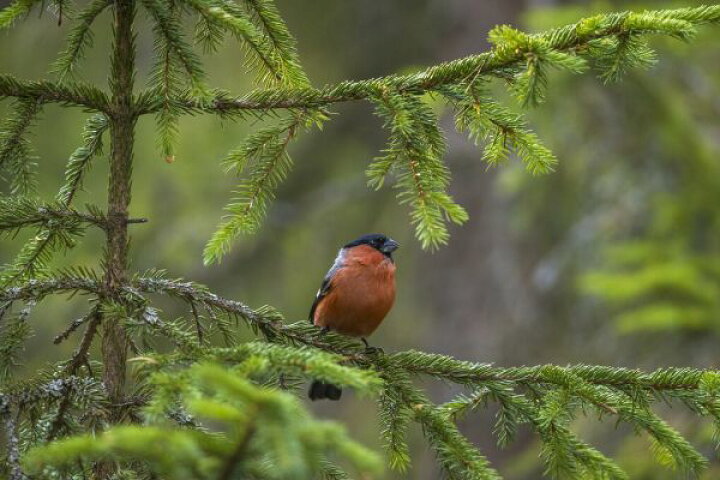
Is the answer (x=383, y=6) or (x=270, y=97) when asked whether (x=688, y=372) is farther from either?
(x=383, y=6)

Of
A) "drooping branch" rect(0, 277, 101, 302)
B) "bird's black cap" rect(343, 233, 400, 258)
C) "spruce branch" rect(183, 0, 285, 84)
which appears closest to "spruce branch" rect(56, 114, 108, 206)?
"drooping branch" rect(0, 277, 101, 302)

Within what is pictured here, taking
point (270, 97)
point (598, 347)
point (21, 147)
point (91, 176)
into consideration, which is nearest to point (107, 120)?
point (21, 147)

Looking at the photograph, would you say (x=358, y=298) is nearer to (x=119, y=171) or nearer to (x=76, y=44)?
(x=119, y=171)

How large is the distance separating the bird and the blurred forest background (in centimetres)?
181

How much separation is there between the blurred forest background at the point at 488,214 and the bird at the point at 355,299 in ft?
5.95

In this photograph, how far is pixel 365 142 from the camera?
427 inches

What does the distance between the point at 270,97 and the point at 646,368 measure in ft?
14.9

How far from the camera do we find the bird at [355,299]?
15.7 feet

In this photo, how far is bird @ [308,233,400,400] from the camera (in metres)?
4.79

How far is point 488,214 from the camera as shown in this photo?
10203mm

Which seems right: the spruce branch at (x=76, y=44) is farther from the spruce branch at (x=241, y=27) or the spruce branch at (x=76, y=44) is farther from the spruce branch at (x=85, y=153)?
the spruce branch at (x=241, y=27)

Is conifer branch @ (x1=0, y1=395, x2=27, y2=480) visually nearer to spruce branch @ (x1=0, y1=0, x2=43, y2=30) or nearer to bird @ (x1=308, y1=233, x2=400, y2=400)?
spruce branch @ (x1=0, y1=0, x2=43, y2=30)

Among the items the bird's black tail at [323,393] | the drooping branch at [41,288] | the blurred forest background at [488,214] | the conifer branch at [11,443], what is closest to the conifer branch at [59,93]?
the drooping branch at [41,288]

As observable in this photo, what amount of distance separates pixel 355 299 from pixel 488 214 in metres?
5.67
